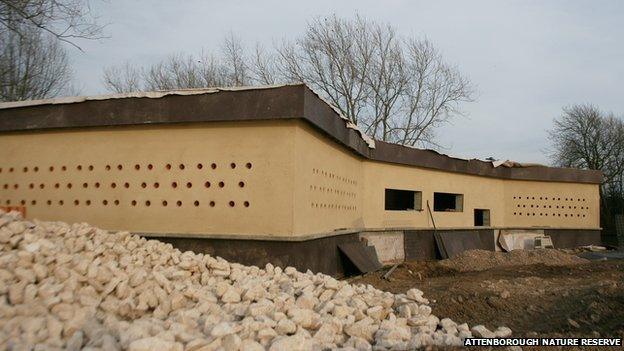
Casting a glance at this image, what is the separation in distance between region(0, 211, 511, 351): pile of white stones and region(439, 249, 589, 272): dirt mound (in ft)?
20.4

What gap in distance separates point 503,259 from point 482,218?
13.9 feet

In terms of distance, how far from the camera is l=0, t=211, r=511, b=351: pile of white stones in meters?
3.98

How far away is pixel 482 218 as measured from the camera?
659 inches

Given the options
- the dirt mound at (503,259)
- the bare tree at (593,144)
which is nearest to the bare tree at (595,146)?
the bare tree at (593,144)

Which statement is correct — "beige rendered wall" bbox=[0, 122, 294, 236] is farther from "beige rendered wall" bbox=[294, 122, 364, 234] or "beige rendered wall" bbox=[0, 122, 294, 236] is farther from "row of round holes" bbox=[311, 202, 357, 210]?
"row of round holes" bbox=[311, 202, 357, 210]

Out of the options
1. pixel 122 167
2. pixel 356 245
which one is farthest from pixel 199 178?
pixel 356 245

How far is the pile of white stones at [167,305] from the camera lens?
3.98 metres

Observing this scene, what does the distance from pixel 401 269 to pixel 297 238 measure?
3937mm

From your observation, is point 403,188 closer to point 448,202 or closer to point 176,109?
point 448,202

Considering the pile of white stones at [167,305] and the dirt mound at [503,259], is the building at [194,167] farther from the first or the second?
the dirt mound at [503,259]

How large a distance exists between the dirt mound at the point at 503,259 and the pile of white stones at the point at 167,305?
20.4 ft

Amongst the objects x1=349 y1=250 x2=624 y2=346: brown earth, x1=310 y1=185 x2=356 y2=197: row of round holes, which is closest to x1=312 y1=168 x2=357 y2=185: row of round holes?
x1=310 y1=185 x2=356 y2=197: row of round holes

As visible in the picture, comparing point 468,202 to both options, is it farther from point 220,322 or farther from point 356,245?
point 220,322

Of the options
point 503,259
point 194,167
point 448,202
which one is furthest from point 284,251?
point 448,202
